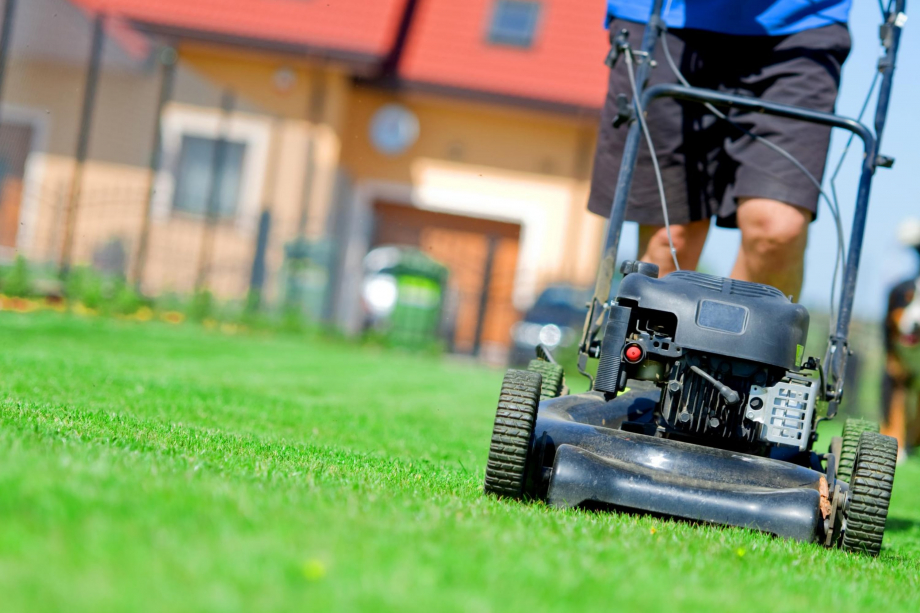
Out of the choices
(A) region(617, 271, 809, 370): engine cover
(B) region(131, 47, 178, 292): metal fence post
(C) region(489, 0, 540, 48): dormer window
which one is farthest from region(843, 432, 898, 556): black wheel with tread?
(C) region(489, 0, 540, 48): dormer window

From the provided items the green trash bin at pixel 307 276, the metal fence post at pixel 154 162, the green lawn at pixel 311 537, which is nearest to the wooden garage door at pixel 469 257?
the green trash bin at pixel 307 276

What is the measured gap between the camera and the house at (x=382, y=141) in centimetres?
1505

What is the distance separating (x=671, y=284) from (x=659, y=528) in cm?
62

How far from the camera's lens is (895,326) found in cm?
812

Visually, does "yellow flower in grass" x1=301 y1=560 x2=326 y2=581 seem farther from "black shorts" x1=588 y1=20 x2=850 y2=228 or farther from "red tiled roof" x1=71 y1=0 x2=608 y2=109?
"red tiled roof" x1=71 y1=0 x2=608 y2=109

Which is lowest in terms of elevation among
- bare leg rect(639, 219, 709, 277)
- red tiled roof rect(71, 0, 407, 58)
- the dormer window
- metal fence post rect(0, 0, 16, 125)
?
bare leg rect(639, 219, 709, 277)

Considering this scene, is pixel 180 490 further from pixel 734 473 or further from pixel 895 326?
pixel 895 326

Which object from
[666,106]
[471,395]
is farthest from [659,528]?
[471,395]

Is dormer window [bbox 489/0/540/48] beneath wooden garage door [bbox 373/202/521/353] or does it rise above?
above

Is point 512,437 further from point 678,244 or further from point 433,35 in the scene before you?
point 433,35

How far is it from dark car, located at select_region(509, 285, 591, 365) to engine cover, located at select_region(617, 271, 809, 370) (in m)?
12.0

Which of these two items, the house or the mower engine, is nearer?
the mower engine

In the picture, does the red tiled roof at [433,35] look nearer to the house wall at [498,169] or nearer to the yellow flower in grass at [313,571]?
the house wall at [498,169]

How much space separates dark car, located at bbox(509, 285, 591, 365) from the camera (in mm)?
15344
